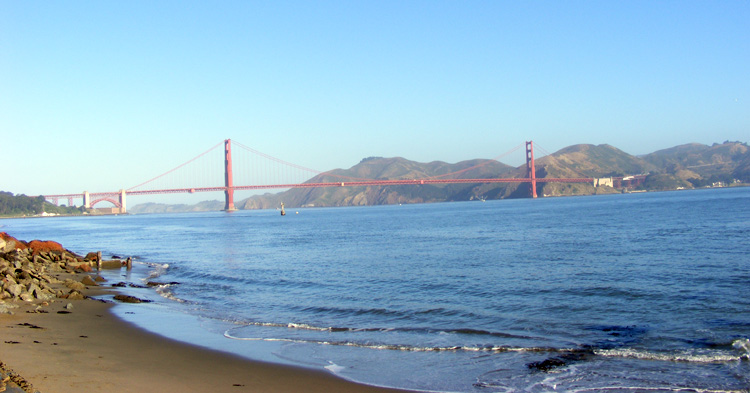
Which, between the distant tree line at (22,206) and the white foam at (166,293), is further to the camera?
the distant tree line at (22,206)

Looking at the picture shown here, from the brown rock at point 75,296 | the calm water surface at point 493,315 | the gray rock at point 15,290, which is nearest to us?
the calm water surface at point 493,315

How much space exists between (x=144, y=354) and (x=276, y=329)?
7.91ft

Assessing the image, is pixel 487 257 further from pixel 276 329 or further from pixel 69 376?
pixel 69 376

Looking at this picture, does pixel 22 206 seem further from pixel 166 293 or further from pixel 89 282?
pixel 166 293

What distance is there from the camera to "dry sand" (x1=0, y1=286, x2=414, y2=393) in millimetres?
5582

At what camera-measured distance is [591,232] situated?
26.8 m

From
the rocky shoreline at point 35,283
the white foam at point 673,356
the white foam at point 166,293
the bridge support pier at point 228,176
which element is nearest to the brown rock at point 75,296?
the rocky shoreline at point 35,283

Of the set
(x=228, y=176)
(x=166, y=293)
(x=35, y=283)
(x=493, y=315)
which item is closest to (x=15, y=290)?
(x=35, y=283)

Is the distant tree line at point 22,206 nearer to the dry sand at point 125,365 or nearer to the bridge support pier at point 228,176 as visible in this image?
the bridge support pier at point 228,176

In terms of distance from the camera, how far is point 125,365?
21.3 feet

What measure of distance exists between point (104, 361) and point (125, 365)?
0.30 m

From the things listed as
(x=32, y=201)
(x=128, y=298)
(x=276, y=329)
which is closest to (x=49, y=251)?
(x=128, y=298)

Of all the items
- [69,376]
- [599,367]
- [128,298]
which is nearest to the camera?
[69,376]

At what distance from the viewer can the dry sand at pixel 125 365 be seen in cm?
558
